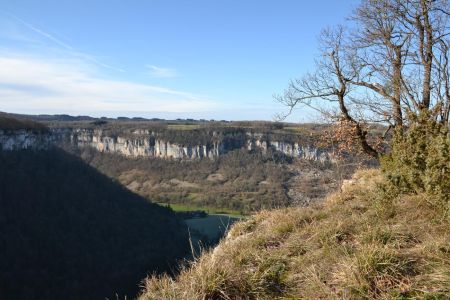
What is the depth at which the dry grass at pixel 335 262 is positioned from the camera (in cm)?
470

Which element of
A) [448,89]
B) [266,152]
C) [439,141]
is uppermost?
[448,89]

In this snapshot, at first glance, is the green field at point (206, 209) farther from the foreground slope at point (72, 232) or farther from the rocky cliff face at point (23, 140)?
the rocky cliff face at point (23, 140)

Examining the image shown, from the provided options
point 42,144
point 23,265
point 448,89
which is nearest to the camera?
point 448,89

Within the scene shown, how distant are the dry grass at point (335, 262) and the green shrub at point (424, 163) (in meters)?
0.28

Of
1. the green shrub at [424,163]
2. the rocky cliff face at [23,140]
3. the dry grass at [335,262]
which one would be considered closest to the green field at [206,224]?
the rocky cliff face at [23,140]

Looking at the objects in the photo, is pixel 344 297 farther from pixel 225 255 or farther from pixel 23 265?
pixel 23 265

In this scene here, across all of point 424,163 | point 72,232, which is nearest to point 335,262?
point 424,163

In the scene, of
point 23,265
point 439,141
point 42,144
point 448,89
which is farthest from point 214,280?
point 42,144

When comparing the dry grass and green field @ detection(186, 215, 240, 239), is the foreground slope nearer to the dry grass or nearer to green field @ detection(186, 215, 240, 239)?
green field @ detection(186, 215, 240, 239)

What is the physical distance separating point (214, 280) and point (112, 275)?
63622 millimetres

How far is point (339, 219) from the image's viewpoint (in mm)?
7312

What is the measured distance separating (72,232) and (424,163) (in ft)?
245

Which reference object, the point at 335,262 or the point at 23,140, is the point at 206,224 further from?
the point at 335,262

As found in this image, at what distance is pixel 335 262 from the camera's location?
5492 millimetres
